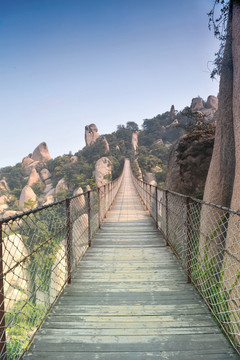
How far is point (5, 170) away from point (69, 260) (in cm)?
5893

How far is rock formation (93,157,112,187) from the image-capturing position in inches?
1458

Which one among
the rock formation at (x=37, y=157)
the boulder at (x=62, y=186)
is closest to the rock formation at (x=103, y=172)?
the boulder at (x=62, y=186)

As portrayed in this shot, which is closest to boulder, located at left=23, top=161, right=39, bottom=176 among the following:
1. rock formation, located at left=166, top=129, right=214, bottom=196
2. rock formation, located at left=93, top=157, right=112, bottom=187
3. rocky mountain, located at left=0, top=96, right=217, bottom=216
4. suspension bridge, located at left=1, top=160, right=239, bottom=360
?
rocky mountain, located at left=0, top=96, right=217, bottom=216

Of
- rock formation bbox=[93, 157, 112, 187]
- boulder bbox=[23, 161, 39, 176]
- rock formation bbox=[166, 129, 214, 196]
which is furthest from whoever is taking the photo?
boulder bbox=[23, 161, 39, 176]

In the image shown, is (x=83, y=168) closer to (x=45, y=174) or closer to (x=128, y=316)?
(x=45, y=174)

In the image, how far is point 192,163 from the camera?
320 inches

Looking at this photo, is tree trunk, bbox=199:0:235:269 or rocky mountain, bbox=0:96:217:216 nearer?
tree trunk, bbox=199:0:235:269

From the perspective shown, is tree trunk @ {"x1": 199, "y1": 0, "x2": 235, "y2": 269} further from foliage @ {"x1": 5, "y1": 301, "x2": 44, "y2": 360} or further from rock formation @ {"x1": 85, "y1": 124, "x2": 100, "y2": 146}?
rock formation @ {"x1": 85, "y1": 124, "x2": 100, "y2": 146}

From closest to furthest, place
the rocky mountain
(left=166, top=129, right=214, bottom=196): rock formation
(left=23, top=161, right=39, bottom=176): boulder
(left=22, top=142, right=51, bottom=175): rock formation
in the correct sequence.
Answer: (left=166, top=129, right=214, bottom=196): rock formation → the rocky mountain → (left=23, top=161, right=39, bottom=176): boulder → (left=22, top=142, right=51, bottom=175): rock formation

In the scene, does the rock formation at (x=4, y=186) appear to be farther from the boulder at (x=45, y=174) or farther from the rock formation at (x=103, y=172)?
the rock formation at (x=103, y=172)

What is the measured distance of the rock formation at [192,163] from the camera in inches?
312

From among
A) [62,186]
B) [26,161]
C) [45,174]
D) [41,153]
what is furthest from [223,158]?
[41,153]

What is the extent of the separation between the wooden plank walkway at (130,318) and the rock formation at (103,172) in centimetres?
3331

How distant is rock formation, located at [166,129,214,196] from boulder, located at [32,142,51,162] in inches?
2039
